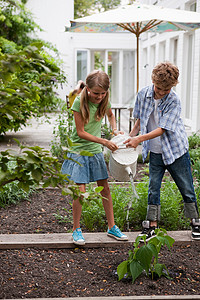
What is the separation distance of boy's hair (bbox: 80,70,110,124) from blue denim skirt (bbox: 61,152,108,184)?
0.28m

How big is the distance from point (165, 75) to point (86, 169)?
872 mm

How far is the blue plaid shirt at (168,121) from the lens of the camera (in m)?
2.88

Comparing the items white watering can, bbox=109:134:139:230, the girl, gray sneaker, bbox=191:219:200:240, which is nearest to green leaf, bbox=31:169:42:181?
the girl

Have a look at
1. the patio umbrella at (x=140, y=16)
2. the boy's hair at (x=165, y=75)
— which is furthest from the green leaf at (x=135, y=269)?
the patio umbrella at (x=140, y=16)

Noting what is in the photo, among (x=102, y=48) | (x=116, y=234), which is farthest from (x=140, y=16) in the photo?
(x=102, y=48)

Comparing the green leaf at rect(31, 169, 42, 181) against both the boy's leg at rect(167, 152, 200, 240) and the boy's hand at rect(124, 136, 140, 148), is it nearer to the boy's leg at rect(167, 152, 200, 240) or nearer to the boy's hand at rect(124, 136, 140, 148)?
the boy's hand at rect(124, 136, 140, 148)

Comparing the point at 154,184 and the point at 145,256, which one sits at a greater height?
the point at 154,184

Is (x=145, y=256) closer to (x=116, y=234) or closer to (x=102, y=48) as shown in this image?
(x=116, y=234)

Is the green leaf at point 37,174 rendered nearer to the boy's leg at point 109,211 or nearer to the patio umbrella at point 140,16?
the boy's leg at point 109,211

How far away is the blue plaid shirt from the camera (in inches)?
113

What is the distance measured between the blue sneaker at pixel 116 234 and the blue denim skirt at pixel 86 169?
16.1 inches

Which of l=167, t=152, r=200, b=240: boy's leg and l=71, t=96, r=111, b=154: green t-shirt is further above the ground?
l=71, t=96, r=111, b=154: green t-shirt

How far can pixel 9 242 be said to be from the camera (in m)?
2.94

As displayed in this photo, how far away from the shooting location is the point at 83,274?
2523 mm
